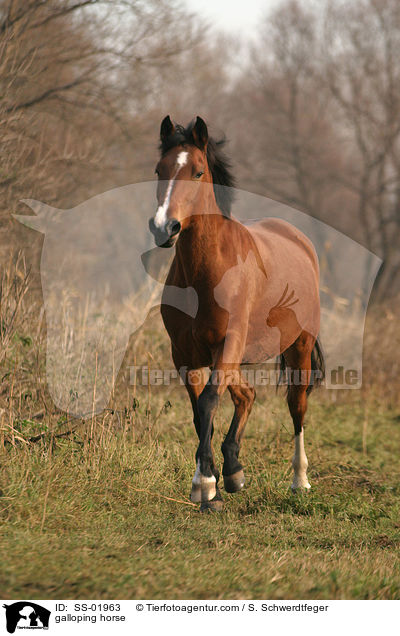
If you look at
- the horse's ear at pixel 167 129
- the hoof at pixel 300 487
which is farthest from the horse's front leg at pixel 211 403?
the horse's ear at pixel 167 129

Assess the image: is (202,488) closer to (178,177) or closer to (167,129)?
(178,177)

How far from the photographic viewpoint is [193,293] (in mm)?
5137

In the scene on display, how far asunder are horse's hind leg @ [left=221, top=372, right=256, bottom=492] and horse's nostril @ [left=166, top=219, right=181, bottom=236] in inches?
52.3

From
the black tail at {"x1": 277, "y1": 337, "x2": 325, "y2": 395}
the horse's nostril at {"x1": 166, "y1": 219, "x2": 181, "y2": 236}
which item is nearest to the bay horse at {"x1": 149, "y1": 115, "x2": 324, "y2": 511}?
the horse's nostril at {"x1": 166, "y1": 219, "x2": 181, "y2": 236}

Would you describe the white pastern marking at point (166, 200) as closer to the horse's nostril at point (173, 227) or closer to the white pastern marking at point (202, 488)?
the horse's nostril at point (173, 227)

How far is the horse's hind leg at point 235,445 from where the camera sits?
5324 millimetres

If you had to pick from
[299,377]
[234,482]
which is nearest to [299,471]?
[299,377]

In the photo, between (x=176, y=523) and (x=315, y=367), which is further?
(x=315, y=367)

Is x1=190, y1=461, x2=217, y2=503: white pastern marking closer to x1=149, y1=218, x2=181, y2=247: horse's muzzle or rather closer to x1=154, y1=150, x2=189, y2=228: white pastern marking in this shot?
x1=149, y1=218, x2=181, y2=247: horse's muzzle

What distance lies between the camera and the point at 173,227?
4414 millimetres

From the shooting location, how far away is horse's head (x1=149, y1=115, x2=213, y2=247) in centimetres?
439

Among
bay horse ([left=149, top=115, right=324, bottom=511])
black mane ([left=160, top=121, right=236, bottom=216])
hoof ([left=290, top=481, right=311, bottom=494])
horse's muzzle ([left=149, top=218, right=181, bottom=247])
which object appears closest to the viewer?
horse's muzzle ([left=149, top=218, right=181, bottom=247])

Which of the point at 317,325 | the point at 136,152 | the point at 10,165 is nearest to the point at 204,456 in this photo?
the point at 317,325

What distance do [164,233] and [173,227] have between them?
0.37ft
